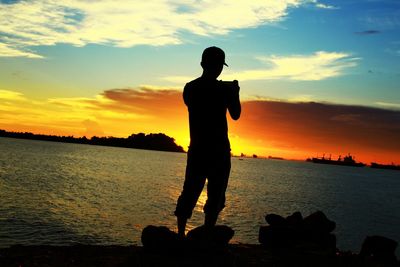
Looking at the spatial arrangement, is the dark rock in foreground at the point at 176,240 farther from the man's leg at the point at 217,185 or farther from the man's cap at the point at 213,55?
the man's cap at the point at 213,55

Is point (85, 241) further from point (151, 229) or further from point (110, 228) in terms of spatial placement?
point (151, 229)

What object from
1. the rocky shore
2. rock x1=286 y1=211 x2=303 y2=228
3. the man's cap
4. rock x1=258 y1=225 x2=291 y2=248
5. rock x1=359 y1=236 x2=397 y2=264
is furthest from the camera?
rock x1=359 y1=236 x2=397 y2=264

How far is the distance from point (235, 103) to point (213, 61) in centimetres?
84

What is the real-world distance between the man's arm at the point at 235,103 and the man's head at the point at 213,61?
428mm

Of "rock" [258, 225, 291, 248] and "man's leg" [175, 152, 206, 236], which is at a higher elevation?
"man's leg" [175, 152, 206, 236]

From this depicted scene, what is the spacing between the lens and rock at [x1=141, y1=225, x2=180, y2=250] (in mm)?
7449

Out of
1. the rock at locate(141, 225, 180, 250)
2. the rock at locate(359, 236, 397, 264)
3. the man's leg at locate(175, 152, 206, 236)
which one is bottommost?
the rock at locate(359, 236, 397, 264)

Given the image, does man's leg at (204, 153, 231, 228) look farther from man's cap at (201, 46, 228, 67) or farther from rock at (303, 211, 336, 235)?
rock at (303, 211, 336, 235)

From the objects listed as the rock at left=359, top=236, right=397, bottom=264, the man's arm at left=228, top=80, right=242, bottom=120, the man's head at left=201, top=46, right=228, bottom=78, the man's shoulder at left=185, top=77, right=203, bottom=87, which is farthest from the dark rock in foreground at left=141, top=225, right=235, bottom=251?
the rock at left=359, top=236, right=397, bottom=264

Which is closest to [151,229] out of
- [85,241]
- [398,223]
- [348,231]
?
[85,241]

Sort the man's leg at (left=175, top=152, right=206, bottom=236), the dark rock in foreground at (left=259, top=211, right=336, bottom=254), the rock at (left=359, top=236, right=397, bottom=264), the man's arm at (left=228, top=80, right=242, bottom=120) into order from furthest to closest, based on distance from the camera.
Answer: the rock at (left=359, top=236, right=397, bottom=264)
the dark rock in foreground at (left=259, top=211, right=336, bottom=254)
the man's leg at (left=175, top=152, right=206, bottom=236)
the man's arm at (left=228, top=80, right=242, bottom=120)

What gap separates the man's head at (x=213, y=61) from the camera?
6.55 m

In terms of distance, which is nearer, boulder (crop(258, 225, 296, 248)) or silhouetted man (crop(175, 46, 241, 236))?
silhouetted man (crop(175, 46, 241, 236))

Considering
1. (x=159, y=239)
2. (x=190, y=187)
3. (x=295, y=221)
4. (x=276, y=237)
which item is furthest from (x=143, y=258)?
(x=295, y=221)
